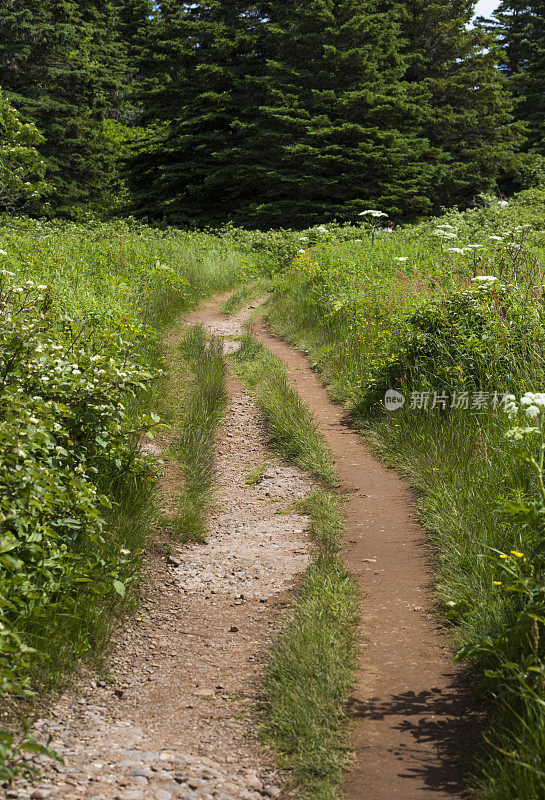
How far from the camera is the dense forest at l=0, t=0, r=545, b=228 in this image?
25.9 m

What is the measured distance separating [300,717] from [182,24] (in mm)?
31362

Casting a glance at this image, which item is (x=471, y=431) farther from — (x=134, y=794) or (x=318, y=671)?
(x=134, y=794)

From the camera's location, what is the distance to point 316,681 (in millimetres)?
2961

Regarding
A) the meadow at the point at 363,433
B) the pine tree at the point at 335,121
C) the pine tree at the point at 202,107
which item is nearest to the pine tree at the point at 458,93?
the pine tree at the point at 335,121

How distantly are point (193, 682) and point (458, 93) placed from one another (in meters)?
31.6

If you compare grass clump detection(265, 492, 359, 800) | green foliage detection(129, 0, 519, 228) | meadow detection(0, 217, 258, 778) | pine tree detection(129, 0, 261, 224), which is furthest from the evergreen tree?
grass clump detection(265, 492, 359, 800)

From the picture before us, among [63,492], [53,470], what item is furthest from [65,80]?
[63,492]

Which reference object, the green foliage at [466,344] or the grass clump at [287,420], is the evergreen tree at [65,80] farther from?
the green foliage at [466,344]

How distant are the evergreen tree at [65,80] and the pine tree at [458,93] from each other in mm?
15157

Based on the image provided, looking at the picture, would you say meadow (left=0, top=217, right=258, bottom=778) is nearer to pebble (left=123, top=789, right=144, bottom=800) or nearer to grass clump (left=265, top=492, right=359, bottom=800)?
pebble (left=123, top=789, right=144, bottom=800)

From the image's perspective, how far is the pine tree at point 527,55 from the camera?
35.5m

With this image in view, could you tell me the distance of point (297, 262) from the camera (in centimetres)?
1373

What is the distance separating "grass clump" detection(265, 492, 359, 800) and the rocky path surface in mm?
108

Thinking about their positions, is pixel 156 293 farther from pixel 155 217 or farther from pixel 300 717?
pixel 155 217
